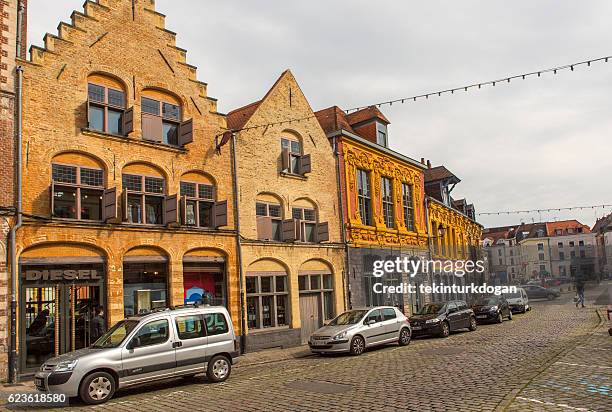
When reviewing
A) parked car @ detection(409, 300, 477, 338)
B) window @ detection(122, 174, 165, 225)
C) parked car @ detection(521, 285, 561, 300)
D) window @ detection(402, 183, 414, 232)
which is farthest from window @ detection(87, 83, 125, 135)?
parked car @ detection(521, 285, 561, 300)

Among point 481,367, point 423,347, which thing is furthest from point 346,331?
point 481,367

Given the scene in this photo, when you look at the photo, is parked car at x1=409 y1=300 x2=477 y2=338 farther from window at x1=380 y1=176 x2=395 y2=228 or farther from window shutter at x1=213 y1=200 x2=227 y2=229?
window shutter at x1=213 y1=200 x2=227 y2=229

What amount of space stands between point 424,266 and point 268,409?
82.1 feet

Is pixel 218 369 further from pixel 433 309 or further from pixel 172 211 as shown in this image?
pixel 433 309

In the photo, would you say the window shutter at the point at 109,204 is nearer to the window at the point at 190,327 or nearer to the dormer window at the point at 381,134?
the window at the point at 190,327

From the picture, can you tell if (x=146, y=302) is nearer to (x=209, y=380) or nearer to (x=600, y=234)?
(x=209, y=380)

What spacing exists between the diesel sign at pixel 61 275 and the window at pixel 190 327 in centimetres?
476

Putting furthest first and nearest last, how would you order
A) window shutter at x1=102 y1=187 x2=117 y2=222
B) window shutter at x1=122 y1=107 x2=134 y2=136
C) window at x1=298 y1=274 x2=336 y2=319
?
window at x1=298 y1=274 x2=336 y2=319 → window shutter at x1=122 y1=107 x2=134 y2=136 → window shutter at x1=102 y1=187 x2=117 y2=222

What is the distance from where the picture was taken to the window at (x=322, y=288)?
23375 millimetres

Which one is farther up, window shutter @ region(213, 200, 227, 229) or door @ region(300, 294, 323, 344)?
window shutter @ region(213, 200, 227, 229)

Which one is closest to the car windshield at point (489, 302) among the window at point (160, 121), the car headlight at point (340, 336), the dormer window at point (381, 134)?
the dormer window at point (381, 134)

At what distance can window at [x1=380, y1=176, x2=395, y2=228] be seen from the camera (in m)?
30.0

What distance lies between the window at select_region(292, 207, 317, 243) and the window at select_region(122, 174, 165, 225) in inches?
270

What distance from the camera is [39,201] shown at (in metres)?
15.1
